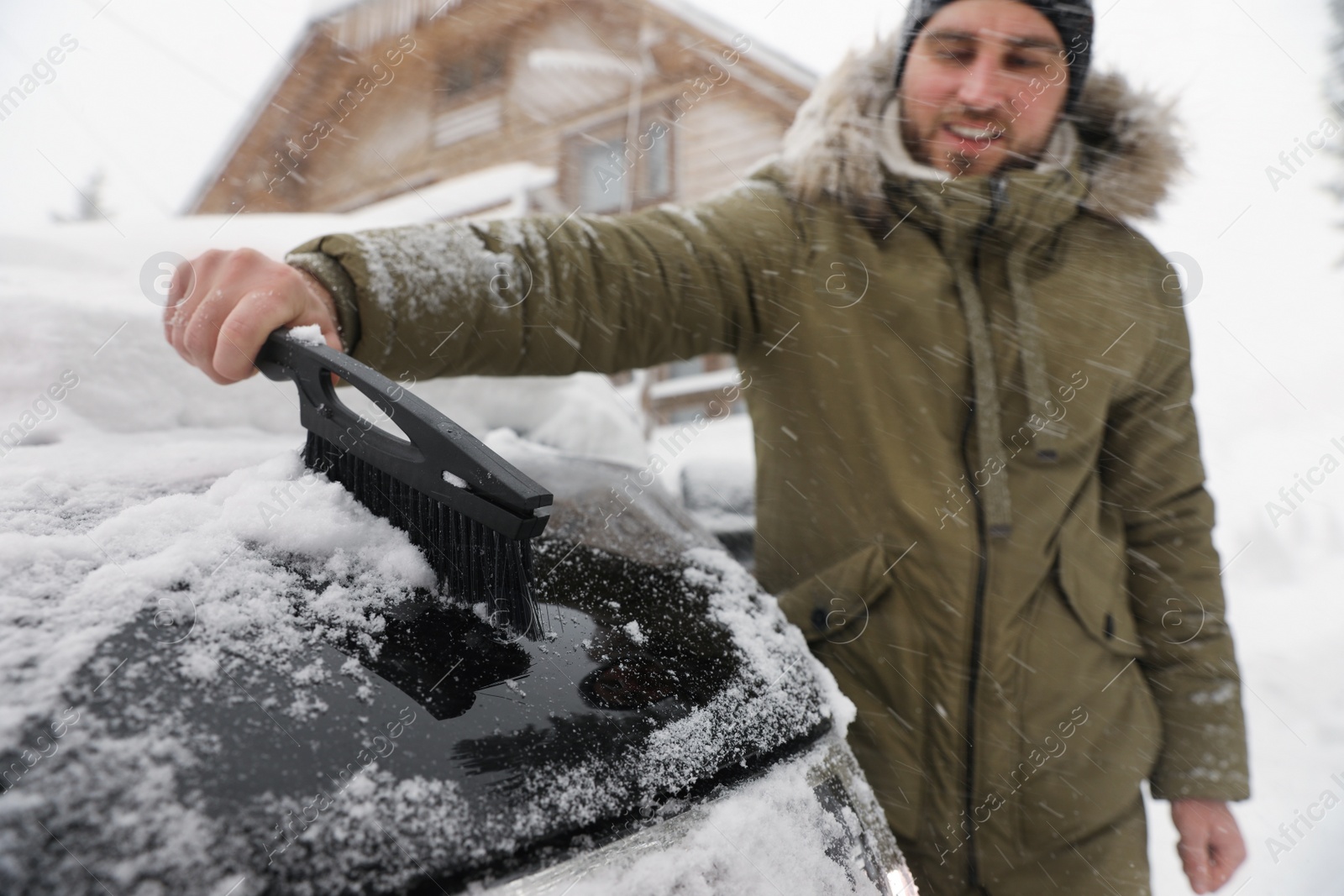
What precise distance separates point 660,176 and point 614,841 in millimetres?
12011

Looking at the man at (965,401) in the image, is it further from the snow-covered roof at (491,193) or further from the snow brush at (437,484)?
the snow-covered roof at (491,193)

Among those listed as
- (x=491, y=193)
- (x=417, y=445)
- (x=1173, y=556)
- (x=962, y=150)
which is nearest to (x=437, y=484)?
(x=417, y=445)

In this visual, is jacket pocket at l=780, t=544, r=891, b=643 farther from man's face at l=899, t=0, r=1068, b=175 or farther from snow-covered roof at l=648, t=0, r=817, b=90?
snow-covered roof at l=648, t=0, r=817, b=90

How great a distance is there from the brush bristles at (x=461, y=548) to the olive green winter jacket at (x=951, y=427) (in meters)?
0.48

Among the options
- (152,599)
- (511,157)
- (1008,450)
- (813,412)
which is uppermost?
(152,599)

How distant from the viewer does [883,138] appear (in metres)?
1.89

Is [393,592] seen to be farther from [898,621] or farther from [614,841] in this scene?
[898,621]

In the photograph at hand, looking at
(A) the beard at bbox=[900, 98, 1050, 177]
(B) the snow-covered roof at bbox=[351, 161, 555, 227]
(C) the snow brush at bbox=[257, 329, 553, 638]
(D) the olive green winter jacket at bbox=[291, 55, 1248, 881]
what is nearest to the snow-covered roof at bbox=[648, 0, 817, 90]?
(B) the snow-covered roof at bbox=[351, 161, 555, 227]

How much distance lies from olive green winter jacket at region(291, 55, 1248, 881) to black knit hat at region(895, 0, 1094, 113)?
0.47ft

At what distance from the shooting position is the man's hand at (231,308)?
964 mm

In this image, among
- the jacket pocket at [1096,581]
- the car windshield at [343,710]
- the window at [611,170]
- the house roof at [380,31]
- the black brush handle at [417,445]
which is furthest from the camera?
the window at [611,170]

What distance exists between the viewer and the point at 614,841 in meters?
0.66

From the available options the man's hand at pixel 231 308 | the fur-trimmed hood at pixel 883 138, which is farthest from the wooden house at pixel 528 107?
the man's hand at pixel 231 308

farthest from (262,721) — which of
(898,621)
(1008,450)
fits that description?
(1008,450)
